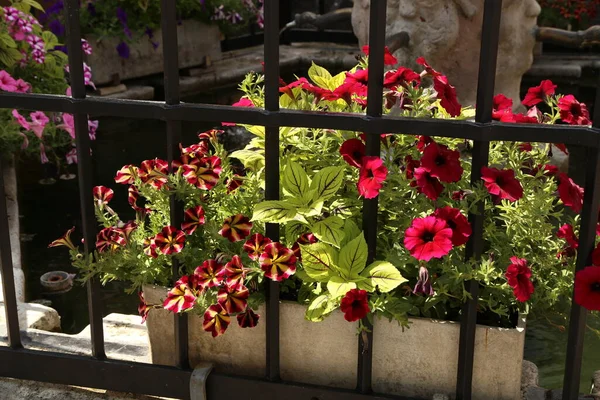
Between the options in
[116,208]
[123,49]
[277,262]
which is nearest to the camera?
[277,262]

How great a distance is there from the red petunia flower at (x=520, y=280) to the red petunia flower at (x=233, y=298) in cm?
56

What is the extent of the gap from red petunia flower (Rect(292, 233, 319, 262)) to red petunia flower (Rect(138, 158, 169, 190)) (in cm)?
33

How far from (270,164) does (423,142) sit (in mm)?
331

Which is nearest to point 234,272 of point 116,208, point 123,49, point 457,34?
point 116,208

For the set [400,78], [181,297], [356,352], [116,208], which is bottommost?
[116,208]

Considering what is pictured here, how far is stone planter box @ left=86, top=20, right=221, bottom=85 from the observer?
726 cm

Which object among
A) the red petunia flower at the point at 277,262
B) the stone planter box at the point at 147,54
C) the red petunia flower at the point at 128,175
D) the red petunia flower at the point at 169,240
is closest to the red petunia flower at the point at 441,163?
the red petunia flower at the point at 277,262

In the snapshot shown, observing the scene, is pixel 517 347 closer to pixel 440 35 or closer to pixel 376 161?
pixel 376 161

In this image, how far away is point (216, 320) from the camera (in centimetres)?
189

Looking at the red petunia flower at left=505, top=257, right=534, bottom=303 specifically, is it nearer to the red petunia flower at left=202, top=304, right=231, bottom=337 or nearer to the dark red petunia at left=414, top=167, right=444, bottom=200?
the dark red petunia at left=414, top=167, right=444, bottom=200

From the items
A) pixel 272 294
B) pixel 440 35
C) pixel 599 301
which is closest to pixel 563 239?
pixel 599 301

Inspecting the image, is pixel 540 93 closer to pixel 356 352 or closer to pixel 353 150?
pixel 353 150

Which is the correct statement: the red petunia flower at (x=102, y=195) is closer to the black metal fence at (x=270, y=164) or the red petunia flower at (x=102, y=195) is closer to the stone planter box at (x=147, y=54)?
the black metal fence at (x=270, y=164)

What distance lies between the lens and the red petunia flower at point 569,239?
190cm
